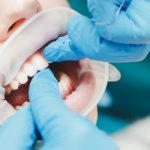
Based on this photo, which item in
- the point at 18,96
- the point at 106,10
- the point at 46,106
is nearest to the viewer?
the point at 106,10

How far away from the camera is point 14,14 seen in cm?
103

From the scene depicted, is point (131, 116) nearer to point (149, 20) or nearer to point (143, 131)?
point (143, 131)

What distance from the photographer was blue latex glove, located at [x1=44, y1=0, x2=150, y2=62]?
92cm

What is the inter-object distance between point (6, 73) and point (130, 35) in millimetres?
387

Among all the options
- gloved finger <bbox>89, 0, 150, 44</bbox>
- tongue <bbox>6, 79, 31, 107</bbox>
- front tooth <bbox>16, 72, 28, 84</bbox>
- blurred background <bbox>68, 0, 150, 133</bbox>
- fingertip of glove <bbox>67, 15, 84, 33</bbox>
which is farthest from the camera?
blurred background <bbox>68, 0, 150, 133</bbox>

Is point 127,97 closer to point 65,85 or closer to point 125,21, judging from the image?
point 65,85

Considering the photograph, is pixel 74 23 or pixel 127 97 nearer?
pixel 74 23

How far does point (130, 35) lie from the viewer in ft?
2.99

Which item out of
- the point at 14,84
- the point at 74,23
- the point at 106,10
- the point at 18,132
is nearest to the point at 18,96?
the point at 14,84

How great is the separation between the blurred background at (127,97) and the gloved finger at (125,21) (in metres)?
0.49

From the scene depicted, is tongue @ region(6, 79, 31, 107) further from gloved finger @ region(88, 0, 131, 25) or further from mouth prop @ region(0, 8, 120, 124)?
gloved finger @ region(88, 0, 131, 25)

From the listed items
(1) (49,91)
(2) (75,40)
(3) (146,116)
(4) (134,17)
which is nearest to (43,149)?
(1) (49,91)

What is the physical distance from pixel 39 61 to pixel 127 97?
1.38 ft

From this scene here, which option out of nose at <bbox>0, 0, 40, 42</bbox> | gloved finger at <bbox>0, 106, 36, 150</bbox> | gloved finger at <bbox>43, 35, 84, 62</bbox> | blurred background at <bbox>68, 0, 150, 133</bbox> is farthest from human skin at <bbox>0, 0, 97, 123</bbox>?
blurred background at <bbox>68, 0, 150, 133</bbox>
